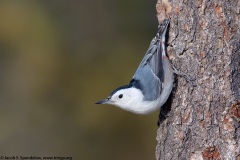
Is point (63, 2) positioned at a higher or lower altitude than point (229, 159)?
higher

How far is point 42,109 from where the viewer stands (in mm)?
7258

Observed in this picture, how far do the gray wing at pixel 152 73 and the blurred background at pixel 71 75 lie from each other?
125 inches

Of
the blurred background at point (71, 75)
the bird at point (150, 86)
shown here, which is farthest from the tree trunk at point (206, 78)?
the blurred background at point (71, 75)

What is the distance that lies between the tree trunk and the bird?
0.39 feet

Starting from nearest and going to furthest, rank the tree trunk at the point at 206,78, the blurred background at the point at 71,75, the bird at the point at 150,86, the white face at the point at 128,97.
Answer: the tree trunk at the point at 206,78 < the bird at the point at 150,86 < the white face at the point at 128,97 < the blurred background at the point at 71,75

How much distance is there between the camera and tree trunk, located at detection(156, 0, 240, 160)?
3.37 meters

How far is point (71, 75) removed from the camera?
7363 mm

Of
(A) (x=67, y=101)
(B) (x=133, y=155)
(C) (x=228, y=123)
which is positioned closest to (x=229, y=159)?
(C) (x=228, y=123)

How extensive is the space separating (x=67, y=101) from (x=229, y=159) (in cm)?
411

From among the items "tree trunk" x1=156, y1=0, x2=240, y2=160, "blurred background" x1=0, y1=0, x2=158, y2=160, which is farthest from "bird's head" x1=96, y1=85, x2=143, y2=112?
"blurred background" x1=0, y1=0, x2=158, y2=160

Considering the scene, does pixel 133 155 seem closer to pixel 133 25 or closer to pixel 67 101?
pixel 67 101

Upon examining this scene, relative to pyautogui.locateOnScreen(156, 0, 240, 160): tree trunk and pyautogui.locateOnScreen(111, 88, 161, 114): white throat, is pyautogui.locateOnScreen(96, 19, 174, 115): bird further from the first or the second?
pyautogui.locateOnScreen(156, 0, 240, 160): tree trunk

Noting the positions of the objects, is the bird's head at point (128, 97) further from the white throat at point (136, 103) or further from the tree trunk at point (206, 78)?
the tree trunk at point (206, 78)

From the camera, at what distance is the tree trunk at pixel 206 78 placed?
3.37 m
